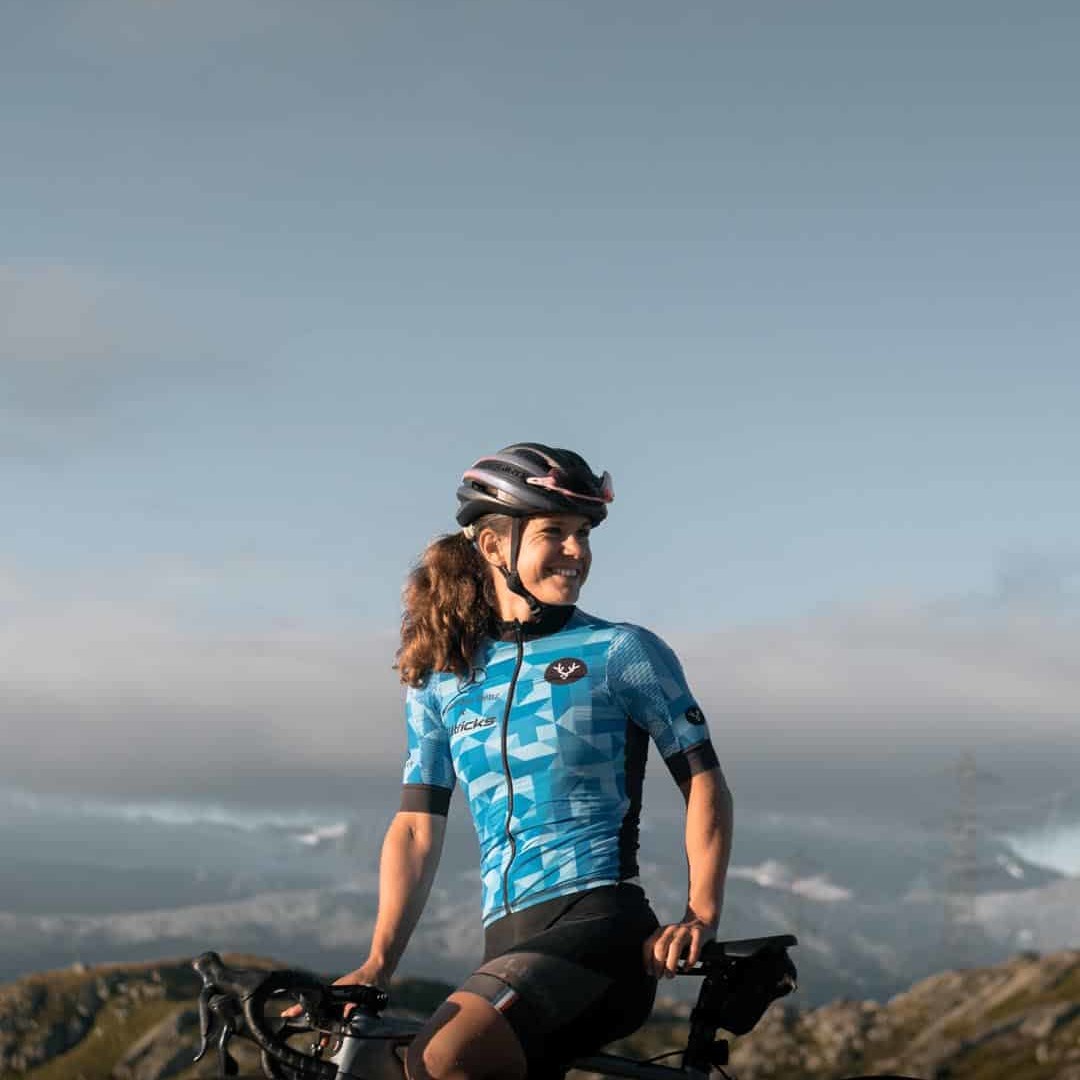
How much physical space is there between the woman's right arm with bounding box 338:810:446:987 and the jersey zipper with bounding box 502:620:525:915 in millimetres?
662

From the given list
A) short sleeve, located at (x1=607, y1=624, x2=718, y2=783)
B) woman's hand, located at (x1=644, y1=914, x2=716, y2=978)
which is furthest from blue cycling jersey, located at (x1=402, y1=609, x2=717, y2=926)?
woman's hand, located at (x1=644, y1=914, x2=716, y2=978)

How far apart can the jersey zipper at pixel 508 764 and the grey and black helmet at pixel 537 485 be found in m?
0.62

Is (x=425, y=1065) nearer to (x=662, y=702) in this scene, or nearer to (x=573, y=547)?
(x=662, y=702)

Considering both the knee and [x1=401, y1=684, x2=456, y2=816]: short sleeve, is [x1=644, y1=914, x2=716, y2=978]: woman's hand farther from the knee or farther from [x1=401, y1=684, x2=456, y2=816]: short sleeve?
[x1=401, y1=684, x2=456, y2=816]: short sleeve

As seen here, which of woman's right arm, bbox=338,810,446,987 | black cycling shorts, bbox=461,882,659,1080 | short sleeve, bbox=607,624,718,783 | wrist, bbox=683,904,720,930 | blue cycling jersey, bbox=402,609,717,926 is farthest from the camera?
woman's right arm, bbox=338,810,446,987

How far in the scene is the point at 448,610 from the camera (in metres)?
8.07

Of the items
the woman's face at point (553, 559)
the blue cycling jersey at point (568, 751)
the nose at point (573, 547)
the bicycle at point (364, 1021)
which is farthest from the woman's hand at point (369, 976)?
the nose at point (573, 547)

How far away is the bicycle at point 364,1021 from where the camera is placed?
6.67 meters

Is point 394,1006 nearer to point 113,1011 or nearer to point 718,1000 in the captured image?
point 718,1000

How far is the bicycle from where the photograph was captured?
667cm

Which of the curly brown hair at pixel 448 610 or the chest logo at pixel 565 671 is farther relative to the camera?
the curly brown hair at pixel 448 610

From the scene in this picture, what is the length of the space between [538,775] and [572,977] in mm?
970

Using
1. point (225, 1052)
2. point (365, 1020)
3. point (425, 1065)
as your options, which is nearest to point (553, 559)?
point (365, 1020)

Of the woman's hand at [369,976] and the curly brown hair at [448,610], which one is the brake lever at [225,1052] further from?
the curly brown hair at [448,610]
